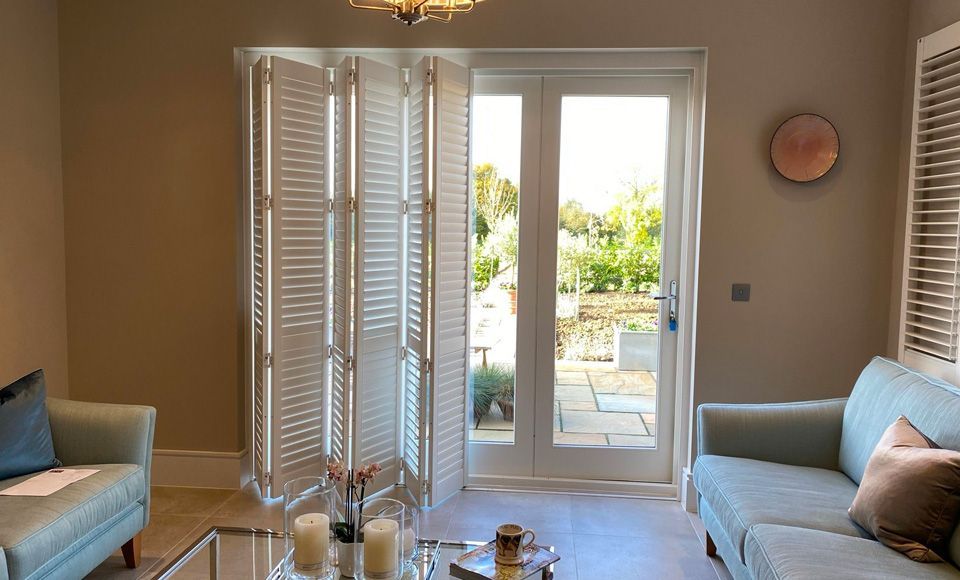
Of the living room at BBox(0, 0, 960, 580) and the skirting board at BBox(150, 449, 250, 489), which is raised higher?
the living room at BBox(0, 0, 960, 580)

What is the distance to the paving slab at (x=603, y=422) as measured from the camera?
381cm

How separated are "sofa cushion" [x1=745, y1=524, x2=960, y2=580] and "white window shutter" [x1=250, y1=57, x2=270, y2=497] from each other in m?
2.28

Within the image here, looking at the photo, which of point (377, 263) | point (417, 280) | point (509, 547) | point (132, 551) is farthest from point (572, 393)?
point (132, 551)

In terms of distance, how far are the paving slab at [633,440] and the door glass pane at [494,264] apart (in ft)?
1.58

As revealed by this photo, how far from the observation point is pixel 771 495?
8.34 feet

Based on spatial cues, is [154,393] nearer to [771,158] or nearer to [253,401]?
[253,401]

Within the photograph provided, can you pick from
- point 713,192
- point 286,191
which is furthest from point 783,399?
point 286,191

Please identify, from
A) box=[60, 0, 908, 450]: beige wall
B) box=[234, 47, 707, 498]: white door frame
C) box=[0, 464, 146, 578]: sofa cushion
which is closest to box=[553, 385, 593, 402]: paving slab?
box=[234, 47, 707, 498]: white door frame

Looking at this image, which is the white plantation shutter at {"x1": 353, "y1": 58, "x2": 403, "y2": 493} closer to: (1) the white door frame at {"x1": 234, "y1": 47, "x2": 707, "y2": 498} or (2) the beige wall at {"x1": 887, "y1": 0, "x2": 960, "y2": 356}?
(1) the white door frame at {"x1": 234, "y1": 47, "x2": 707, "y2": 498}

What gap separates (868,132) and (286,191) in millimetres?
2766

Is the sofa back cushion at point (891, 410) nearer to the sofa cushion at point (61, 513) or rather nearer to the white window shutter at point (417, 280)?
the white window shutter at point (417, 280)

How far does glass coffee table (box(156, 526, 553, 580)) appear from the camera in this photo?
2131 millimetres

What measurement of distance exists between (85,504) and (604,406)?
2422mm

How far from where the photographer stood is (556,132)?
3.69m
